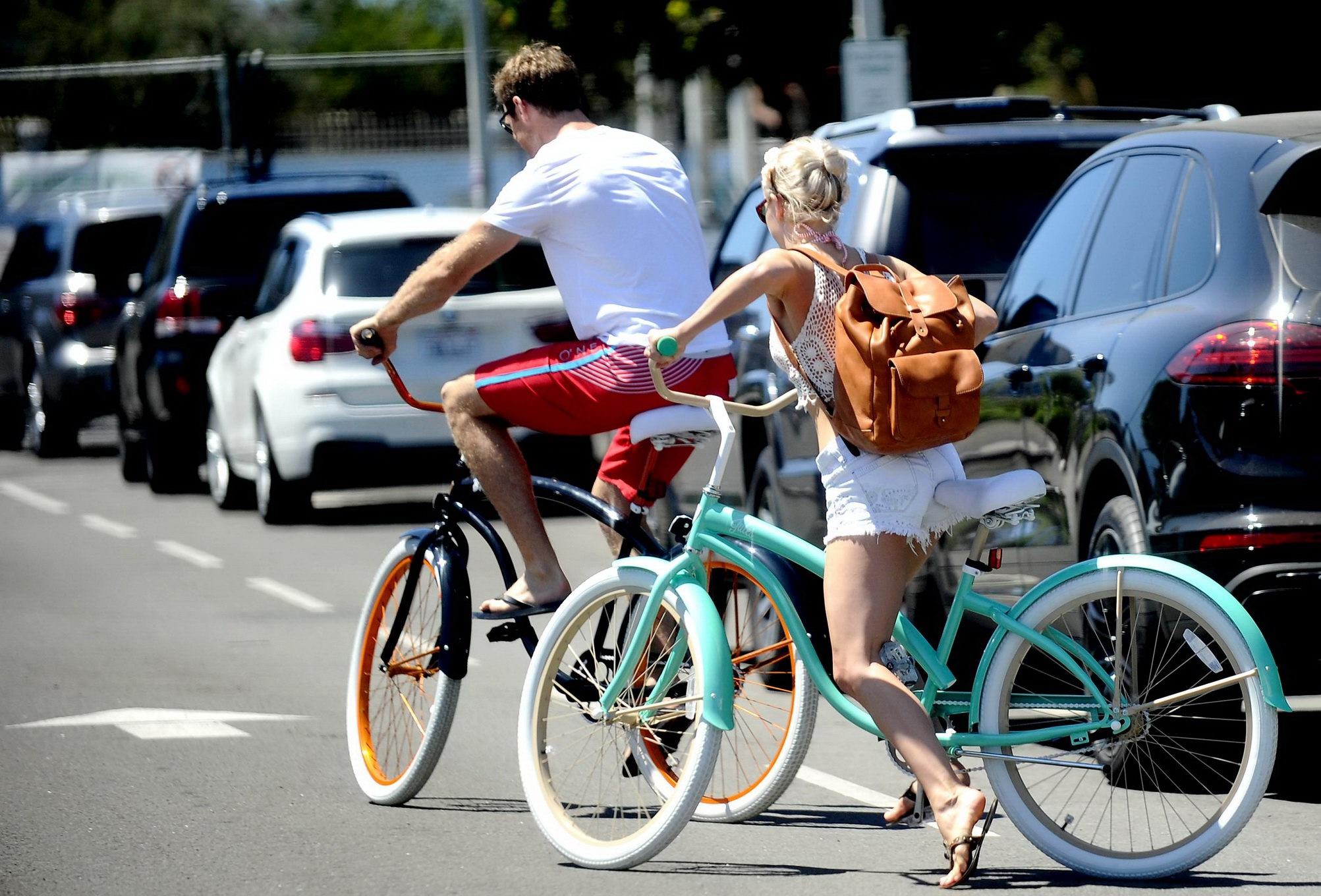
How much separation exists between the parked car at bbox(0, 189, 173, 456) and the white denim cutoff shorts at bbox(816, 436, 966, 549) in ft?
46.2

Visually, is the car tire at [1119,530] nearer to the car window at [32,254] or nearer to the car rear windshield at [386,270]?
the car rear windshield at [386,270]

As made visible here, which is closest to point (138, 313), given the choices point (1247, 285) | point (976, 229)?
point (976, 229)

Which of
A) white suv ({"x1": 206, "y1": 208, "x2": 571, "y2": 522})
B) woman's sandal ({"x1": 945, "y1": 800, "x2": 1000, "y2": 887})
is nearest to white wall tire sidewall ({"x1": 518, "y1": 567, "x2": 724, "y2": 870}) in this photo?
woman's sandal ({"x1": 945, "y1": 800, "x2": 1000, "y2": 887})

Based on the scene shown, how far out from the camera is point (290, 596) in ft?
34.7

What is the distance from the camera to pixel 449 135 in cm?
4094

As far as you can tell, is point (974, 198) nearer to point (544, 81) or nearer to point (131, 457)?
point (544, 81)

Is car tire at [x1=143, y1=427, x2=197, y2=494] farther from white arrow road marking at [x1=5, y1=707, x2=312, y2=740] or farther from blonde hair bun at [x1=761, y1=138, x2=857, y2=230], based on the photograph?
blonde hair bun at [x1=761, y1=138, x2=857, y2=230]

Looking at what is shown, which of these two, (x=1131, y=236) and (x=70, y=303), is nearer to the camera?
(x=1131, y=236)

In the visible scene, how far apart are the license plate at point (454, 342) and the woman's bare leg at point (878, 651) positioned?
760 cm

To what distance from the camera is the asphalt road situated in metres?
5.23

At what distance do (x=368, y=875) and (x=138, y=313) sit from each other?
35.6ft

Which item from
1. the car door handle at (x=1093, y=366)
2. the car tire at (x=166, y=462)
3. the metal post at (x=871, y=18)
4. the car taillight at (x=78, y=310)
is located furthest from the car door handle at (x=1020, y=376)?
the car taillight at (x=78, y=310)

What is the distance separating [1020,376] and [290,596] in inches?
190

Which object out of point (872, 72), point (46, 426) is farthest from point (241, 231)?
point (46, 426)
